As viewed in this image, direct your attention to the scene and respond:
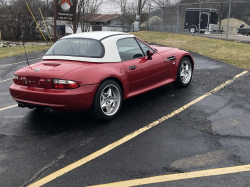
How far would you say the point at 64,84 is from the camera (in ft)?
13.4

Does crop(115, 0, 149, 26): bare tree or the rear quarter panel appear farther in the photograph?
crop(115, 0, 149, 26): bare tree

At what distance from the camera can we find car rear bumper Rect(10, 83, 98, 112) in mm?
4047

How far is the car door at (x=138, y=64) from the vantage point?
498cm

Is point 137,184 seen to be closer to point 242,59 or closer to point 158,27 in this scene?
point 242,59

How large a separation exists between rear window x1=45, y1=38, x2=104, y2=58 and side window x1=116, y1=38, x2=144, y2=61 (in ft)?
1.42

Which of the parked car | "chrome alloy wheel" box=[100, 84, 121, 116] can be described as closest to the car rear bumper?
"chrome alloy wheel" box=[100, 84, 121, 116]

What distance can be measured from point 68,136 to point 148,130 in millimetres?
1255

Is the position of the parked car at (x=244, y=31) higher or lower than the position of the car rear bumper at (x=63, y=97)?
higher

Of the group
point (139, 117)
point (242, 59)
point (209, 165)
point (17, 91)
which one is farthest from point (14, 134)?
point (242, 59)

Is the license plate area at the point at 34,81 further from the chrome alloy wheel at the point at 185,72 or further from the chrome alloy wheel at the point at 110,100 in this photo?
the chrome alloy wheel at the point at 185,72

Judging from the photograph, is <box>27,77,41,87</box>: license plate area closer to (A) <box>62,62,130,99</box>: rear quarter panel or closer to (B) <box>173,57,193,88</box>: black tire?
(A) <box>62,62,130,99</box>: rear quarter panel

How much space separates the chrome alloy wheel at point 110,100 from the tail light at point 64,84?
558 millimetres

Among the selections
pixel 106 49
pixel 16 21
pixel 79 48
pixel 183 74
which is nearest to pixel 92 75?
pixel 106 49

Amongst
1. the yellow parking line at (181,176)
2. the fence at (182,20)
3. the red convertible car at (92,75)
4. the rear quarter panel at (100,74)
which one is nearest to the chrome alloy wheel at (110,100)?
the red convertible car at (92,75)
